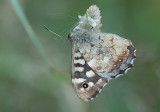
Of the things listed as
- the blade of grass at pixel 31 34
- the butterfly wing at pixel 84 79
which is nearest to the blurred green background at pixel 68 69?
the blade of grass at pixel 31 34

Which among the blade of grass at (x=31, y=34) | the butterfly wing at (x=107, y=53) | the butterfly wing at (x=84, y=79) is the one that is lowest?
the butterfly wing at (x=84, y=79)

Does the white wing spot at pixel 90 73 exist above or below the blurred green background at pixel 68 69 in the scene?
below

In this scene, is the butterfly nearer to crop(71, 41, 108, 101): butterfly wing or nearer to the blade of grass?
crop(71, 41, 108, 101): butterfly wing

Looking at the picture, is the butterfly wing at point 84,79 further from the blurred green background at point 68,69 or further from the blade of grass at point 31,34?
the blurred green background at point 68,69

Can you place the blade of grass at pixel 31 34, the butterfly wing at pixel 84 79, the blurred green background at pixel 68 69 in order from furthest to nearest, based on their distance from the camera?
1. the blurred green background at pixel 68 69
2. the blade of grass at pixel 31 34
3. the butterfly wing at pixel 84 79

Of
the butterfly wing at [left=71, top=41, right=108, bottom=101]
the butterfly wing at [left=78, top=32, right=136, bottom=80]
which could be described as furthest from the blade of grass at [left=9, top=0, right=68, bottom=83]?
the butterfly wing at [left=78, top=32, right=136, bottom=80]

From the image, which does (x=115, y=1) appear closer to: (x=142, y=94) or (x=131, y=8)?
(x=131, y=8)

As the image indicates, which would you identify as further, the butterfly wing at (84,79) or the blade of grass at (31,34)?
the blade of grass at (31,34)

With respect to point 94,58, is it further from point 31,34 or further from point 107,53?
point 31,34

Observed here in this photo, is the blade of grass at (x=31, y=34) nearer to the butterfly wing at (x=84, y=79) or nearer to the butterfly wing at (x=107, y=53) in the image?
the butterfly wing at (x=84, y=79)

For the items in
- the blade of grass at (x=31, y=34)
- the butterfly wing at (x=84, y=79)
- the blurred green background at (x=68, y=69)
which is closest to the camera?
the butterfly wing at (x=84, y=79)

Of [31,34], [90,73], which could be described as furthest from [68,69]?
[90,73]
